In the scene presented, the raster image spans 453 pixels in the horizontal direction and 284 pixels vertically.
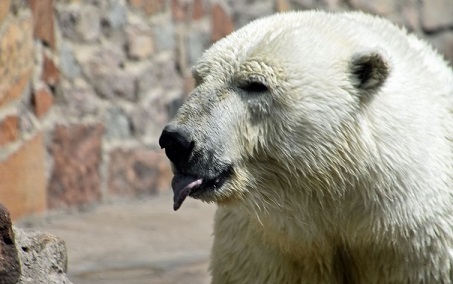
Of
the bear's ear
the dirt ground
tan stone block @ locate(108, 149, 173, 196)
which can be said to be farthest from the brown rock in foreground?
tan stone block @ locate(108, 149, 173, 196)

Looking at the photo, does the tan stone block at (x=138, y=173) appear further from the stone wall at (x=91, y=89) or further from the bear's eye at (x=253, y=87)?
the bear's eye at (x=253, y=87)

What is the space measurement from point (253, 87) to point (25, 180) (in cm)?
234

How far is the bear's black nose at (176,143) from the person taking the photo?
285 cm

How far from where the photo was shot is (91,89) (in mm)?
5652

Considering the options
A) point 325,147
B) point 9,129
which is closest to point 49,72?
point 9,129

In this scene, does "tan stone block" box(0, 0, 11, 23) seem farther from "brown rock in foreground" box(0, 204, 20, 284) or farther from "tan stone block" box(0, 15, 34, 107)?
"brown rock in foreground" box(0, 204, 20, 284)

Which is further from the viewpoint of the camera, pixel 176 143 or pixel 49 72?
pixel 49 72

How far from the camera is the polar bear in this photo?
2953 mm

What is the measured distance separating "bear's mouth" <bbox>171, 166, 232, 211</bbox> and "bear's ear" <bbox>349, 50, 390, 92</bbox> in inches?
17.6

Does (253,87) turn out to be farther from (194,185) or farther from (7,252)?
(7,252)

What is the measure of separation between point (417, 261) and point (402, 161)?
30cm

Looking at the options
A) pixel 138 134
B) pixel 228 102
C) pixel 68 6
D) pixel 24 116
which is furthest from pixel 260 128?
pixel 138 134

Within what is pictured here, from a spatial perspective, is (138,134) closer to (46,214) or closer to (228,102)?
(46,214)

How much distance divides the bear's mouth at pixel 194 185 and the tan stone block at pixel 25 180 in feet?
6.80
